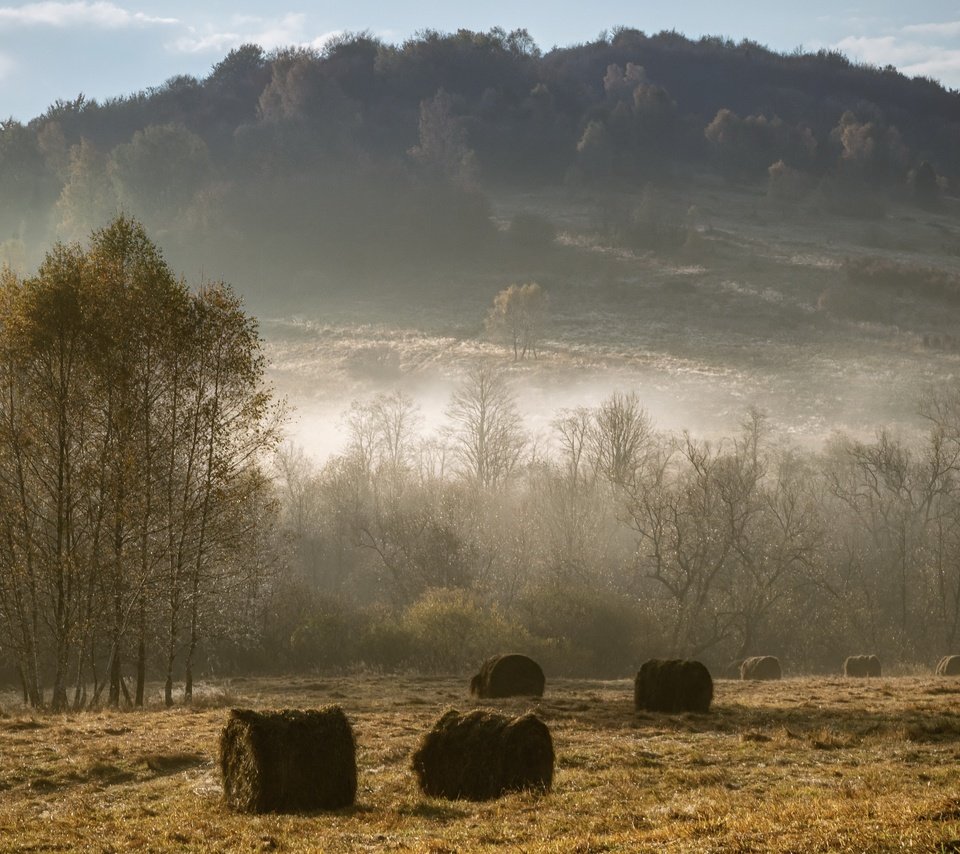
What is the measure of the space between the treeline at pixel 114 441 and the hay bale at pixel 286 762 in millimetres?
18364

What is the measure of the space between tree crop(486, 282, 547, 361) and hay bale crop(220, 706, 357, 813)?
113441 mm

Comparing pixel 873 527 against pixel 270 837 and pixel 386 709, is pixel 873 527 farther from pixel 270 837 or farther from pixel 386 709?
pixel 270 837

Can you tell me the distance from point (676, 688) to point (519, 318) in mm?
104989

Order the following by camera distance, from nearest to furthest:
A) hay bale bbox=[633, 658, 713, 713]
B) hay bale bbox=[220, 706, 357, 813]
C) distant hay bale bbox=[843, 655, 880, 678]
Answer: hay bale bbox=[220, 706, 357, 813]
hay bale bbox=[633, 658, 713, 713]
distant hay bale bbox=[843, 655, 880, 678]

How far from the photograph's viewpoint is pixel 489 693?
36031 mm

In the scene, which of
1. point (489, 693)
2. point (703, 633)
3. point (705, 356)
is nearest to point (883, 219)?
point (705, 356)

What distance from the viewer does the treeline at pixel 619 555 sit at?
58906 mm

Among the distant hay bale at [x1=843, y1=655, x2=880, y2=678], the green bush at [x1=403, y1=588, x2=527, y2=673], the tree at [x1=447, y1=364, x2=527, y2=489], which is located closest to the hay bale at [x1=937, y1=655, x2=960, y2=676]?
the distant hay bale at [x1=843, y1=655, x2=880, y2=678]

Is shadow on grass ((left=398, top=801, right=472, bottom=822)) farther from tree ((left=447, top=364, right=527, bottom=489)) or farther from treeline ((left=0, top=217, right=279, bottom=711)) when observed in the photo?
tree ((left=447, top=364, right=527, bottom=489))

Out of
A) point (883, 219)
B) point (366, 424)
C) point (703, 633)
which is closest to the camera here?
point (703, 633)

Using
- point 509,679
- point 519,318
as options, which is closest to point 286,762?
point 509,679

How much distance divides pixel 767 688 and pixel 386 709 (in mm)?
14202

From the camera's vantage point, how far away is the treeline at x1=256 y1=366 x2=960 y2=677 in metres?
58.9

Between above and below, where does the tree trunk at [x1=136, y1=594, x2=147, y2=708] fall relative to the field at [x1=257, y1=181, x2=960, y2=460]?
below
